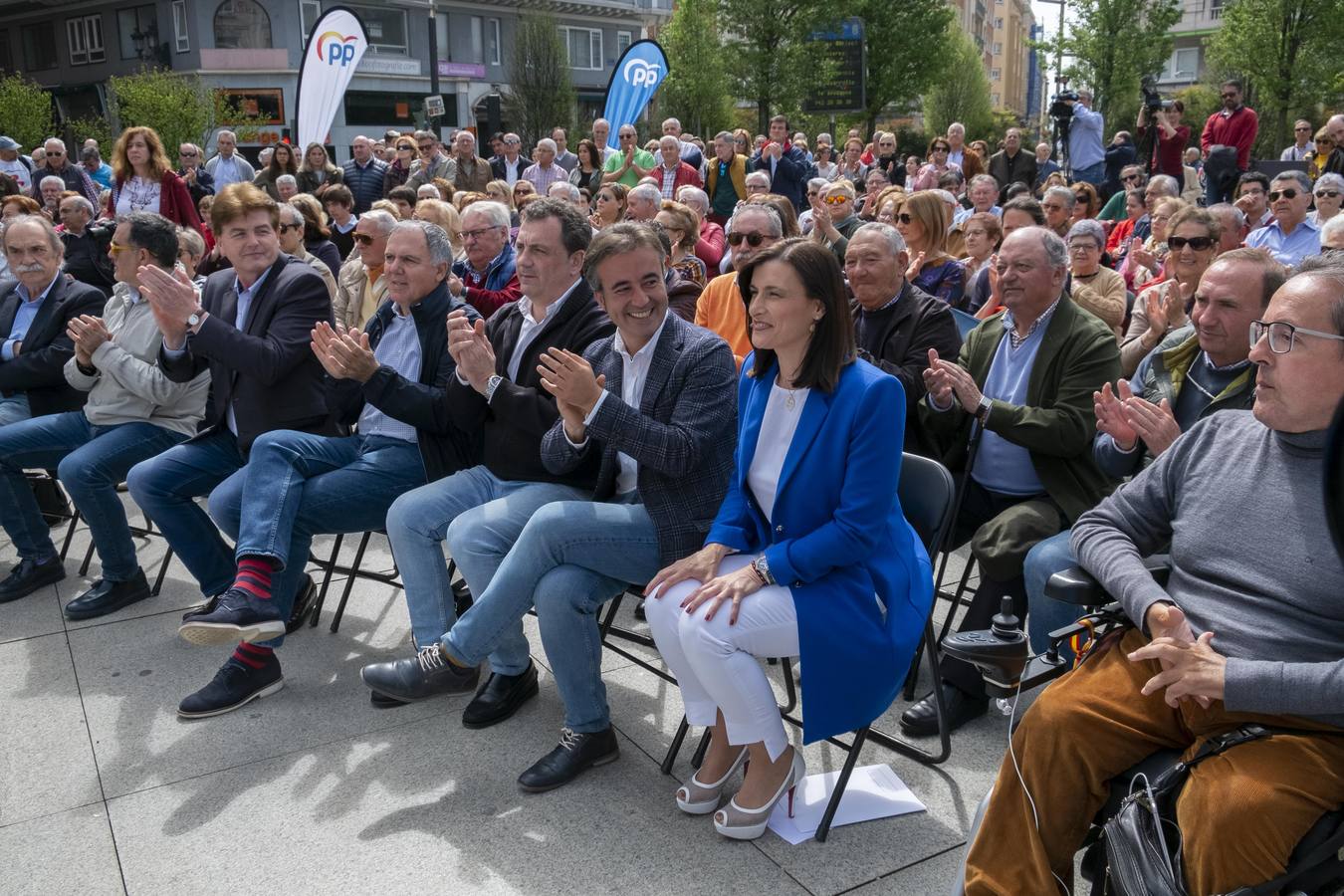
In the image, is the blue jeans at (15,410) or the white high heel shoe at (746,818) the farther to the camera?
the blue jeans at (15,410)

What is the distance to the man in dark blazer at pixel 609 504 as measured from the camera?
3.21 meters

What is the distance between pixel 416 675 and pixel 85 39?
4914cm

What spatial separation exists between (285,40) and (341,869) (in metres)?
44.4

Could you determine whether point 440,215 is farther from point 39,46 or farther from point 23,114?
point 39,46

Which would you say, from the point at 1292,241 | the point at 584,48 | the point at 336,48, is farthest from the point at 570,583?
the point at 584,48

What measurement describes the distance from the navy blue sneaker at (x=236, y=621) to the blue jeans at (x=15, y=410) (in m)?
2.60

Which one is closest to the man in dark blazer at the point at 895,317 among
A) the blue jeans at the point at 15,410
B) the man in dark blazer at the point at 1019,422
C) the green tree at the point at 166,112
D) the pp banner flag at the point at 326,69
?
the man in dark blazer at the point at 1019,422

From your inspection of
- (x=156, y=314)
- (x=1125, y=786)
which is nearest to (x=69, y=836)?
(x=156, y=314)

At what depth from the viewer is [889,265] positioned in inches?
169

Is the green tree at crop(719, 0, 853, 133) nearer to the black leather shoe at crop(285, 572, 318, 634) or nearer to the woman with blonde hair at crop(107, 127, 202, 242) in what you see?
the woman with blonde hair at crop(107, 127, 202, 242)

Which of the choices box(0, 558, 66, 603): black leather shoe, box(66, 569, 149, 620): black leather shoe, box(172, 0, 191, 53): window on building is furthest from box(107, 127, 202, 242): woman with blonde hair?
box(172, 0, 191, 53): window on building

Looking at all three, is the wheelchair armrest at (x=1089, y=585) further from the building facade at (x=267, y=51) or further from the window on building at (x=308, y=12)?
the window on building at (x=308, y=12)

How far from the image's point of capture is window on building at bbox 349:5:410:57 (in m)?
43.7

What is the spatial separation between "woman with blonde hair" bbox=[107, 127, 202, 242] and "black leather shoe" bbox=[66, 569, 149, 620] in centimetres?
529
